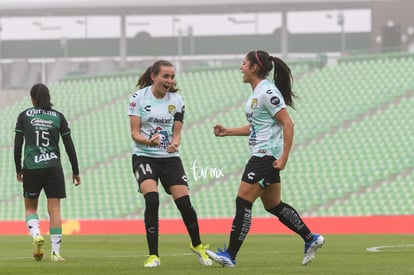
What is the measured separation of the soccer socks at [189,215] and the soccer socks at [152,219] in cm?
33

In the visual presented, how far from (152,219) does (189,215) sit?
1.52ft

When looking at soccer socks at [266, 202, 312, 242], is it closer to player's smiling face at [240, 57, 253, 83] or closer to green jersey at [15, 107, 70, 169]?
player's smiling face at [240, 57, 253, 83]

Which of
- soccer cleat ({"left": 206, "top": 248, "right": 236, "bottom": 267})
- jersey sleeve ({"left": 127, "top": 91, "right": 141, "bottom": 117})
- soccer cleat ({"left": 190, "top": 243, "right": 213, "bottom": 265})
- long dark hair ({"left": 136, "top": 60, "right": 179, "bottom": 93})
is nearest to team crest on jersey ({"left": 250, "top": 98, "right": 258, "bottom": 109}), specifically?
long dark hair ({"left": 136, "top": 60, "right": 179, "bottom": 93})

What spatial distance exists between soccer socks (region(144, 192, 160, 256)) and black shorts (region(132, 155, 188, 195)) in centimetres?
23

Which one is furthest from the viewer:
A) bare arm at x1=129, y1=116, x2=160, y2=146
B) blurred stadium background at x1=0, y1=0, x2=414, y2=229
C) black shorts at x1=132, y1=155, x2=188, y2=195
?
blurred stadium background at x1=0, y1=0, x2=414, y2=229

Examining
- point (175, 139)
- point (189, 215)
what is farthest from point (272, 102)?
point (189, 215)

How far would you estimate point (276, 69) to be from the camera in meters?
9.24

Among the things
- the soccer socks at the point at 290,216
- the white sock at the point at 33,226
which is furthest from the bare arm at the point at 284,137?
the white sock at the point at 33,226

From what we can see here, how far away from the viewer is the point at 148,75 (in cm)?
967

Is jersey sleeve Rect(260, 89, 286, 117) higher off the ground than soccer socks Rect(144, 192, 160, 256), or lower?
higher

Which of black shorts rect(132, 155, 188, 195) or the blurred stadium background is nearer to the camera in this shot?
black shorts rect(132, 155, 188, 195)

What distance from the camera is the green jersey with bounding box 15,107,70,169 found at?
33.3ft

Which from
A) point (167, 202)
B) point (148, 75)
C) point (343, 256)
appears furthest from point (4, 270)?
point (167, 202)

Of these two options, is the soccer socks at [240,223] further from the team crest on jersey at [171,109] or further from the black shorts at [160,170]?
the team crest on jersey at [171,109]
